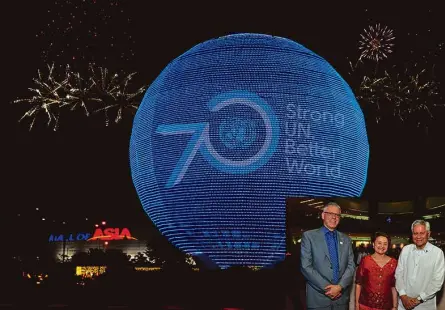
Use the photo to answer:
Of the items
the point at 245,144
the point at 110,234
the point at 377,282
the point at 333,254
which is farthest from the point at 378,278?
the point at 110,234

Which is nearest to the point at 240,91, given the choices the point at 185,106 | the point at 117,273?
the point at 185,106

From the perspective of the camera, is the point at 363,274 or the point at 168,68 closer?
the point at 363,274

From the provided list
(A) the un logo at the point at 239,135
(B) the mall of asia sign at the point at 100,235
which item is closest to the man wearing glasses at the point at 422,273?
(A) the un logo at the point at 239,135

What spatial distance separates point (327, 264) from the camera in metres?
7.09

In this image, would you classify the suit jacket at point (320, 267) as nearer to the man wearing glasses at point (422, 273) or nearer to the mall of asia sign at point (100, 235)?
the man wearing glasses at point (422, 273)

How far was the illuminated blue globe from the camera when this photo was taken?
14.3 metres

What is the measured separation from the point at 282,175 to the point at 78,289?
474 centimetres

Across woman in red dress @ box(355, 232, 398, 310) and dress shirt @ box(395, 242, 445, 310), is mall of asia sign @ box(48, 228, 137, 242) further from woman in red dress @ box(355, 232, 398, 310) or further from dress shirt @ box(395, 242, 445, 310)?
dress shirt @ box(395, 242, 445, 310)

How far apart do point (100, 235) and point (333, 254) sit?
1915 inches

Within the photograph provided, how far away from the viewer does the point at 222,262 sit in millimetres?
15195

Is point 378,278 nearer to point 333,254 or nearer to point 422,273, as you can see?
point 422,273

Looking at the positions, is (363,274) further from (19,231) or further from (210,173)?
(19,231)

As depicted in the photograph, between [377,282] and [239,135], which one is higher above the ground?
[239,135]

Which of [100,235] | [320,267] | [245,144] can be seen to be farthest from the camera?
[100,235]
